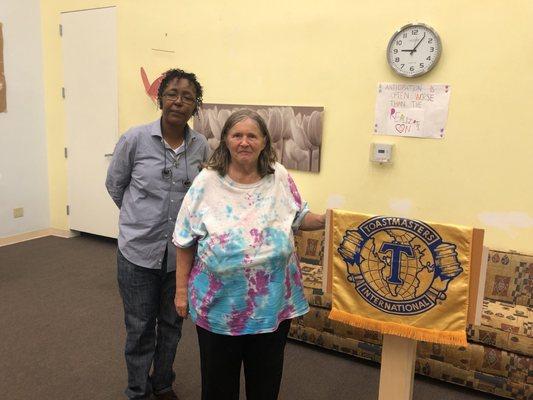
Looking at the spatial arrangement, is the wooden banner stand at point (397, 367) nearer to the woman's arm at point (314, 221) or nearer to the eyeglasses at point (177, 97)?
the woman's arm at point (314, 221)

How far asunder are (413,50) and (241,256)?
211cm

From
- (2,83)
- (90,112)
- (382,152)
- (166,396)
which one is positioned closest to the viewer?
(166,396)

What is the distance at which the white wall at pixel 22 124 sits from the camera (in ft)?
14.2

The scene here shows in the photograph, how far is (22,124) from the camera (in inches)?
178

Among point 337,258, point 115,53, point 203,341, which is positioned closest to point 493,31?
point 337,258

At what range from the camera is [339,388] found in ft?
7.61

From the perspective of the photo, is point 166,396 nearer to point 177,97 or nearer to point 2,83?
point 177,97

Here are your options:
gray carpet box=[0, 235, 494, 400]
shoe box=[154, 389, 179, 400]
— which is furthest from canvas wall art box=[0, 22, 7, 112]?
shoe box=[154, 389, 179, 400]

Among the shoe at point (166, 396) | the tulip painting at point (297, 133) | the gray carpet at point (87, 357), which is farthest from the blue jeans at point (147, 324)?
the tulip painting at point (297, 133)

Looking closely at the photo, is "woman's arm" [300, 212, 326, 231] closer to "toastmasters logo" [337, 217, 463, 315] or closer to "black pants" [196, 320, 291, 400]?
"toastmasters logo" [337, 217, 463, 315]

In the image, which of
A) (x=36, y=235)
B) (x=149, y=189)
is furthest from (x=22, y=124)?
(x=149, y=189)

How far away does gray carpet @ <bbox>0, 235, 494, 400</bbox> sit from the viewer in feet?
7.37

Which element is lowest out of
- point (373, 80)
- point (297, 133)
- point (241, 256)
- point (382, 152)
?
point (241, 256)

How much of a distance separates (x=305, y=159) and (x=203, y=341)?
205 centimetres
